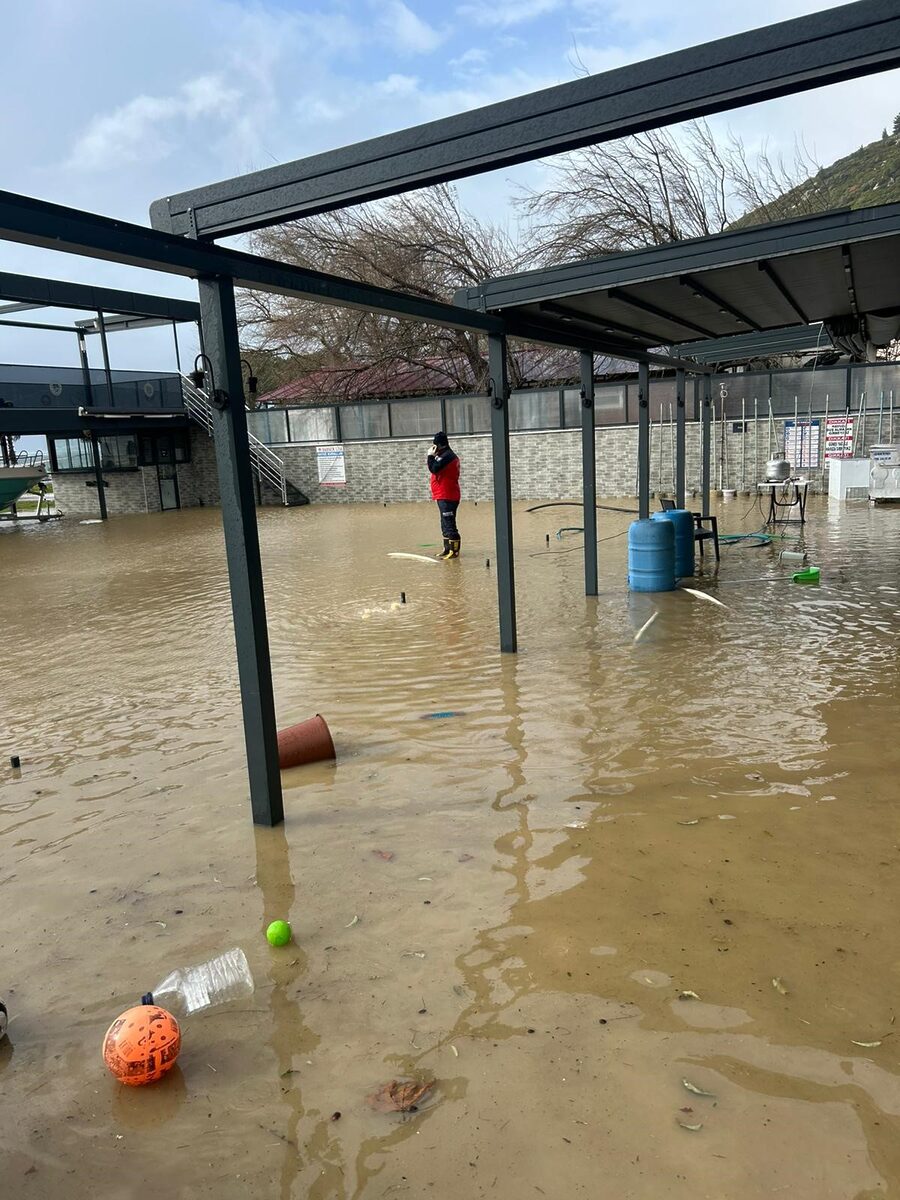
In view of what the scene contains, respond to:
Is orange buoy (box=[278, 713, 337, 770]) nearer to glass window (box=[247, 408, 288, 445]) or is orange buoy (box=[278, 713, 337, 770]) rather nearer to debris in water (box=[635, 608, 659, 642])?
debris in water (box=[635, 608, 659, 642])

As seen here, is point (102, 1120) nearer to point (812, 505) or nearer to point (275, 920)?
point (275, 920)

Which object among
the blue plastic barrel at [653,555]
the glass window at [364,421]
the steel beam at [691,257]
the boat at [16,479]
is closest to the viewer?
the steel beam at [691,257]

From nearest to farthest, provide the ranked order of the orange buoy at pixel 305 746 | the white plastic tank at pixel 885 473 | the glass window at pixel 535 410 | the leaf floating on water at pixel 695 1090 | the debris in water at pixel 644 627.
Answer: the leaf floating on water at pixel 695 1090, the orange buoy at pixel 305 746, the debris in water at pixel 644 627, the white plastic tank at pixel 885 473, the glass window at pixel 535 410

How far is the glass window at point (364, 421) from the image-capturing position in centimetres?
2567

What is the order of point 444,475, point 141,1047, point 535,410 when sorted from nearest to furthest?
point 141,1047 → point 444,475 → point 535,410

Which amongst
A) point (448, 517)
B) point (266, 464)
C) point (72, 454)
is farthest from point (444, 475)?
point (72, 454)

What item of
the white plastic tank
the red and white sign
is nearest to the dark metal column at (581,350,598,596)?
the white plastic tank

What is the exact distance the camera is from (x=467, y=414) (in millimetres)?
24297

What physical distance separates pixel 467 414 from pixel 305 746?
2034 centimetres

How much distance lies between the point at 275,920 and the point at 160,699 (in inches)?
146

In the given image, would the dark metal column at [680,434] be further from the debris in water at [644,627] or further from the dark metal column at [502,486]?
the dark metal column at [502,486]

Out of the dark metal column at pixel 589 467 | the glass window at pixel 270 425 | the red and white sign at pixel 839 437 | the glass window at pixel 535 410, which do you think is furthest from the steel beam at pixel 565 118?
the glass window at pixel 270 425

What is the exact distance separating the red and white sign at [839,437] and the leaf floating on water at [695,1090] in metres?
19.3

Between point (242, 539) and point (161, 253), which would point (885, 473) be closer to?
point (242, 539)
